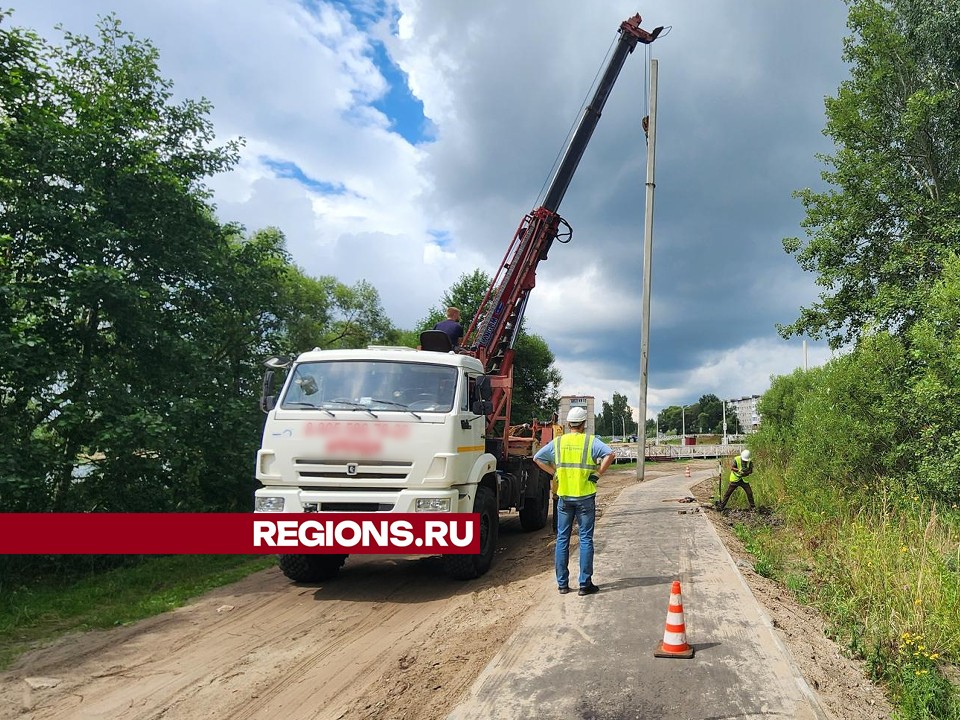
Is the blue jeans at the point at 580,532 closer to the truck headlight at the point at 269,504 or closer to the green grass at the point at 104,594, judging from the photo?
the truck headlight at the point at 269,504

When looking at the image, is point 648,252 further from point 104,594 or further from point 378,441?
point 104,594

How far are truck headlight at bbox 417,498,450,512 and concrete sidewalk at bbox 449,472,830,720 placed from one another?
→ 1.36m

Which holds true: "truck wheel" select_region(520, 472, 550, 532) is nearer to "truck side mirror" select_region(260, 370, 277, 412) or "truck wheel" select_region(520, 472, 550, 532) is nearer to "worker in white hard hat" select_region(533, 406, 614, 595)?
"worker in white hard hat" select_region(533, 406, 614, 595)

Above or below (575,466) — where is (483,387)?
above

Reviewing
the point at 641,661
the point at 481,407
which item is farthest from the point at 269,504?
the point at 641,661

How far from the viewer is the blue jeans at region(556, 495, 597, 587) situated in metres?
6.19

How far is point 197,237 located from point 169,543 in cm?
559

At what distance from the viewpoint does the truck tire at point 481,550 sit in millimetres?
7367

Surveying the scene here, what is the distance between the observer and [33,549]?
30.4 ft

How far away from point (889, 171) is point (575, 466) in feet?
47.5

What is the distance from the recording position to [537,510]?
1151 centimetres

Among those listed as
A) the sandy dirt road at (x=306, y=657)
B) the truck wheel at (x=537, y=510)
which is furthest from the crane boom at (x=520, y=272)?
the sandy dirt road at (x=306, y=657)

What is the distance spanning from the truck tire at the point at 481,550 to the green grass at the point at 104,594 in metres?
3.28

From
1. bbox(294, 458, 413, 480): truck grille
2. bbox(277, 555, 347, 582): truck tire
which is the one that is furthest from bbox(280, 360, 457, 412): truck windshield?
bbox(277, 555, 347, 582): truck tire
